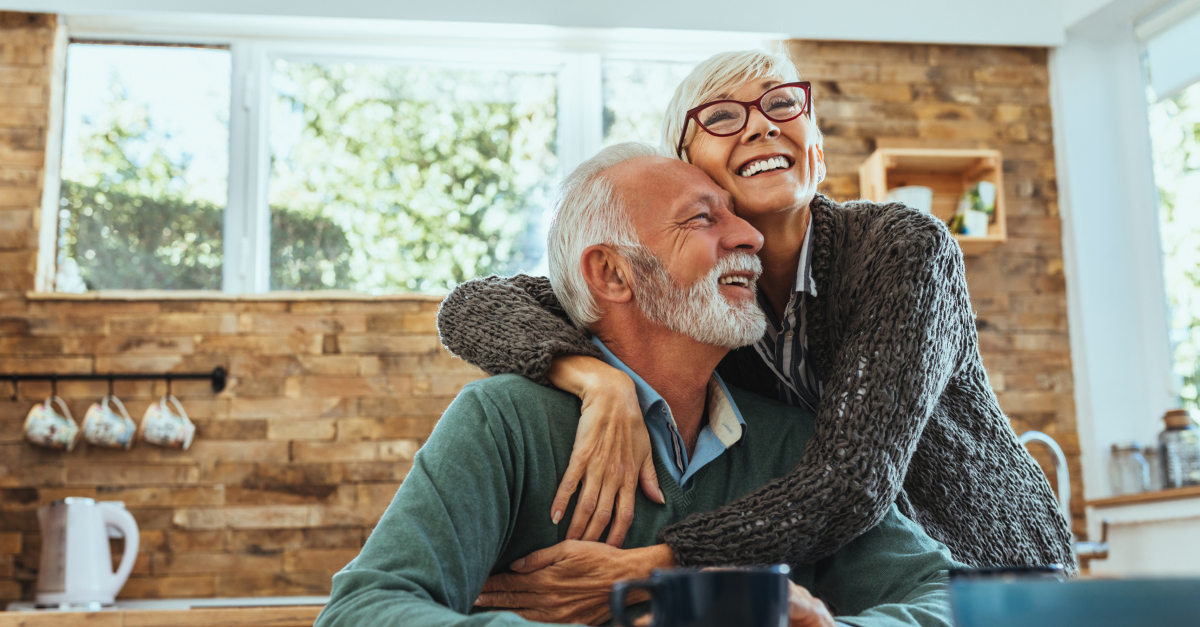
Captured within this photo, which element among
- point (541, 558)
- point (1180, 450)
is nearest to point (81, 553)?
point (541, 558)

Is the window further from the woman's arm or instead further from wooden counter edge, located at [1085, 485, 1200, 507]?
the woman's arm

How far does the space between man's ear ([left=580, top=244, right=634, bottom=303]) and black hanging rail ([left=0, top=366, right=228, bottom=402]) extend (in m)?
2.34

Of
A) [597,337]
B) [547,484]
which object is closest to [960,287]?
[597,337]

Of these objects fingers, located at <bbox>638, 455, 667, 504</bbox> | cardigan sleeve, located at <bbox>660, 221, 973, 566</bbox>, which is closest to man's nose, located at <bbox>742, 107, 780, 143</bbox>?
cardigan sleeve, located at <bbox>660, 221, 973, 566</bbox>

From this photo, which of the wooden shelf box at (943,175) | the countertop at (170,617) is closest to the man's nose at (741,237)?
the countertop at (170,617)

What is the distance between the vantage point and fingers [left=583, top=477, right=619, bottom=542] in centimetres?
103

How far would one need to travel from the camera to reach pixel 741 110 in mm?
1374

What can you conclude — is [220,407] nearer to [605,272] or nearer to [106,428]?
[106,428]

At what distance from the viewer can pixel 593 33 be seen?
3.67m

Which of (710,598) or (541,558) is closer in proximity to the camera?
(710,598)

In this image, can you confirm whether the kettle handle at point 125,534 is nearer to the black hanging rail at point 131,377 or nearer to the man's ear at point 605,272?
the black hanging rail at point 131,377

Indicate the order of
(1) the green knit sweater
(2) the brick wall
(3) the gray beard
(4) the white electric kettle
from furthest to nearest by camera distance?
(2) the brick wall < (4) the white electric kettle < (3) the gray beard < (1) the green knit sweater

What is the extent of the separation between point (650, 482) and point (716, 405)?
0.19m

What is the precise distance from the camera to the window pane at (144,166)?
3434mm
